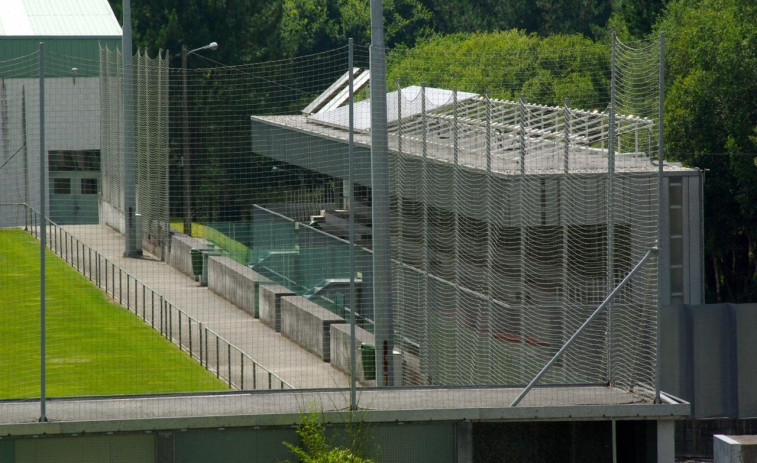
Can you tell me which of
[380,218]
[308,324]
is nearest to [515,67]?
[308,324]

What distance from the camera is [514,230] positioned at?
13.7m

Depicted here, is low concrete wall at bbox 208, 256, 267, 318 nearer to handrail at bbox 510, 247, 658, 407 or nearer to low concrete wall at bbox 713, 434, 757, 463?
handrail at bbox 510, 247, 658, 407

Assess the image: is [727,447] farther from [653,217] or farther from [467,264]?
[467,264]

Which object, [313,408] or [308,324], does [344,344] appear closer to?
[308,324]

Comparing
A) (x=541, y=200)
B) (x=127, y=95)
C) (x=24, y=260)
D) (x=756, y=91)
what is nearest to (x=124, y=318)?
(x=24, y=260)

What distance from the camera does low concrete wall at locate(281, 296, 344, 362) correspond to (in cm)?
1297

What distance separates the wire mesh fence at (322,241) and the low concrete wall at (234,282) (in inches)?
1.4

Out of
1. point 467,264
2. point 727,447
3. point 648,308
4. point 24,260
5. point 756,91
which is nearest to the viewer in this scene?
point 727,447

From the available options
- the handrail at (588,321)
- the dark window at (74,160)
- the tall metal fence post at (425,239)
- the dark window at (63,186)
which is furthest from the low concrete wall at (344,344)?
the dark window at (63,186)

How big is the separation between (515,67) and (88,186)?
55.4ft

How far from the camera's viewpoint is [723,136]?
4231 centimetres

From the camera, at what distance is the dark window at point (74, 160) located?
1305 cm

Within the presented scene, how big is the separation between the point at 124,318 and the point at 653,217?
5362 mm

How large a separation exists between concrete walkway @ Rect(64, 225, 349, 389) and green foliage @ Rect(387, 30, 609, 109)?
320 centimetres
